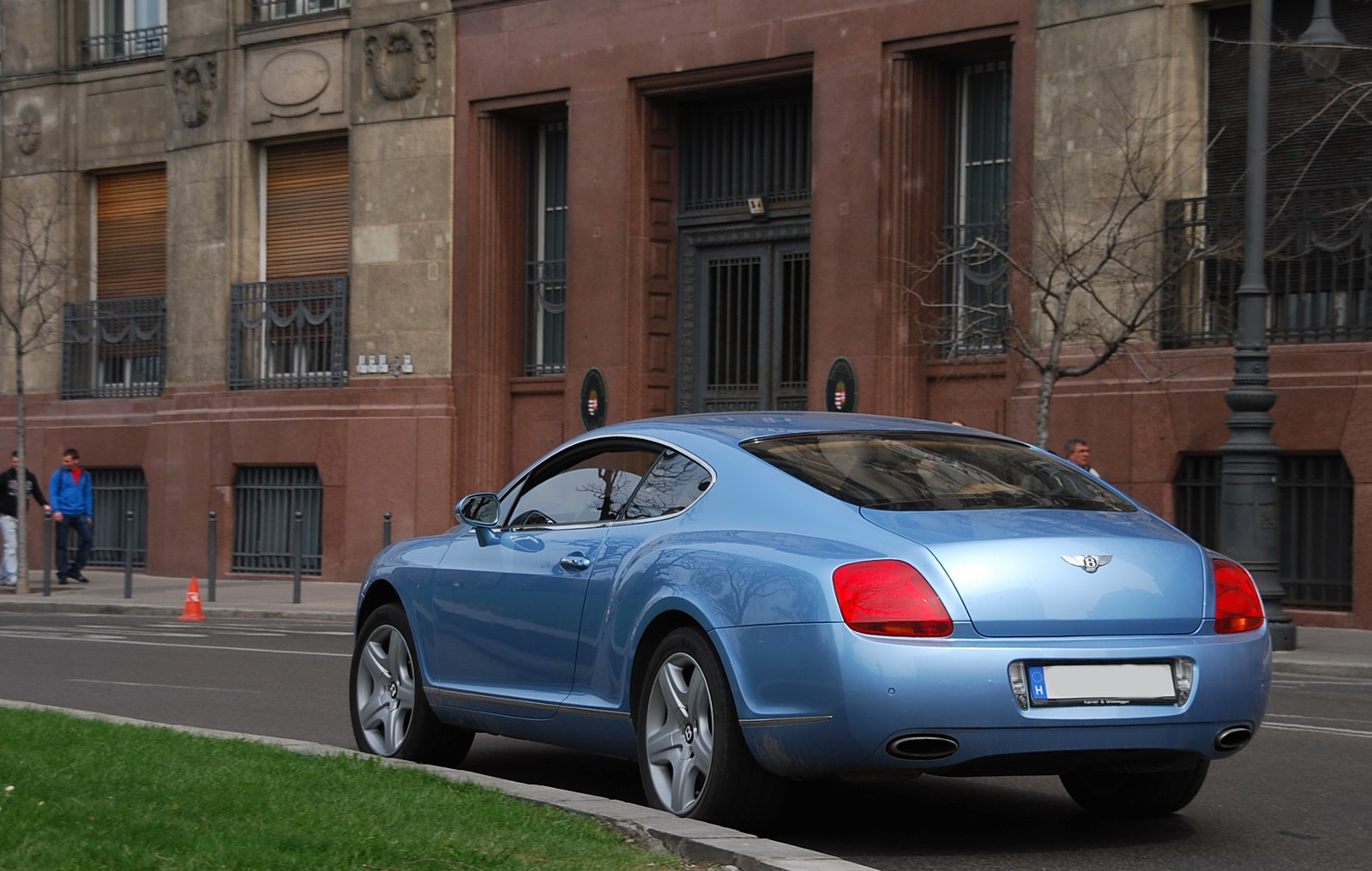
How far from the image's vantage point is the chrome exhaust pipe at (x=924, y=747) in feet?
20.6

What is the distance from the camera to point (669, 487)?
756cm

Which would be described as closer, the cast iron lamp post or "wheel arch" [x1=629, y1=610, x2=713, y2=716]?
"wheel arch" [x1=629, y1=610, x2=713, y2=716]

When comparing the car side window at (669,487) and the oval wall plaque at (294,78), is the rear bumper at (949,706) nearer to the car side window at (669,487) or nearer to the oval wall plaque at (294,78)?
the car side window at (669,487)

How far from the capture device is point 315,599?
24.1 metres

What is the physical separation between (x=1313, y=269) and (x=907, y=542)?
14290 millimetres

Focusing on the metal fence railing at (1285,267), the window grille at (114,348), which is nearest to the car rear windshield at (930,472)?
the metal fence railing at (1285,267)

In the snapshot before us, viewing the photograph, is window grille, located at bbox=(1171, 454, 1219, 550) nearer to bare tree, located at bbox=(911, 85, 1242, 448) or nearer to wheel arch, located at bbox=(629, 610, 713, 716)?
bare tree, located at bbox=(911, 85, 1242, 448)

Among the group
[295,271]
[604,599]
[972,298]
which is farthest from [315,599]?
[604,599]

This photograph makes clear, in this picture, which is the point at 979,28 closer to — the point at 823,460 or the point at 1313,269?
the point at 1313,269

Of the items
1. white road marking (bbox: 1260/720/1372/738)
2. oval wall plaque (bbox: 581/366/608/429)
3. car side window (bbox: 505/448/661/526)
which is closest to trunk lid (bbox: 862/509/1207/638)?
car side window (bbox: 505/448/661/526)

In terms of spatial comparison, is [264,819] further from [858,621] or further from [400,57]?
[400,57]

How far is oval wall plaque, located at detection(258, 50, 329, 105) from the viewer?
2827 centimetres

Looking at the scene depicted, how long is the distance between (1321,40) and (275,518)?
675 inches

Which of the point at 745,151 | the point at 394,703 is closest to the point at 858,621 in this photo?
the point at 394,703
